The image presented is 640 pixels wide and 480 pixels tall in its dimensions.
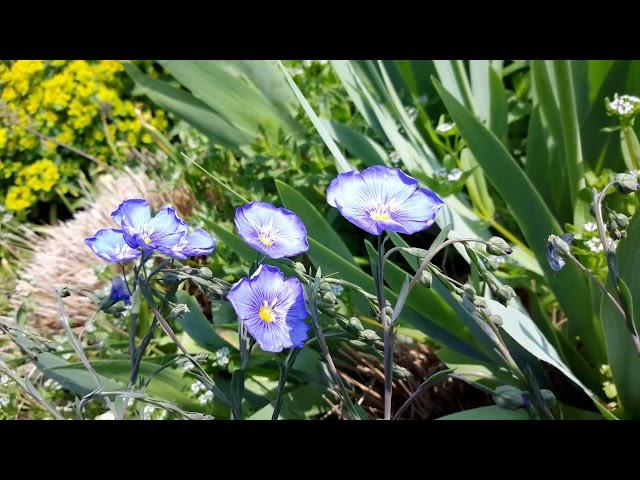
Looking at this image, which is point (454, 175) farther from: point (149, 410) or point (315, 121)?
point (149, 410)

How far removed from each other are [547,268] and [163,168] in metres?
1.23

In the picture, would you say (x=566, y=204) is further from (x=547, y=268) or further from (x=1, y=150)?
(x=1, y=150)

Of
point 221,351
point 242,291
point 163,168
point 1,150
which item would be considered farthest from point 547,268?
point 1,150

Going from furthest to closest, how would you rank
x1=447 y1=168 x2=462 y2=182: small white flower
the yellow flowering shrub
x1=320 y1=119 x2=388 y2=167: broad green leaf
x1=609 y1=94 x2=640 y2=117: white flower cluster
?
1. the yellow flowering shrub
2. x1=320 y1=119 x2=388 y2=167: broad green leaf
3. x1=447 y1=168 x2=462 y2=182: small white flower
4. x1=609 y1=94 x2=640 y2=117: white flower cluster

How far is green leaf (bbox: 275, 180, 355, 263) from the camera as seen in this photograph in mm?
1204

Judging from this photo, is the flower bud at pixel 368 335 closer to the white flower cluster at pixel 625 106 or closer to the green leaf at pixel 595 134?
the white flower cluster at pixel 625 106

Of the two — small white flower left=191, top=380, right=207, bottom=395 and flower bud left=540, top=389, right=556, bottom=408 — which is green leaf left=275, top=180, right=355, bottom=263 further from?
flower bud left=540, top=389, right=556, bottom=408

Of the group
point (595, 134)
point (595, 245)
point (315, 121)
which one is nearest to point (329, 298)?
point (315, 121)

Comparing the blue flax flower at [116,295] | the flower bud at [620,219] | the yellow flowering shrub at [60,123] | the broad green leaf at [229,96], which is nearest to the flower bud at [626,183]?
the flower bud at [620,219]

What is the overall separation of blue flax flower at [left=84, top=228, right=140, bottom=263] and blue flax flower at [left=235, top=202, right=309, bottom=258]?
0.11 metres

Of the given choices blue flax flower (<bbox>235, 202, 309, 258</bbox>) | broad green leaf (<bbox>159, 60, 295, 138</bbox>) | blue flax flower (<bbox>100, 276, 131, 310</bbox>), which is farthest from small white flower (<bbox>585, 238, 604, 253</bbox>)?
broad green leaf (<bbox>159, 60, 295, 138</bbox>)

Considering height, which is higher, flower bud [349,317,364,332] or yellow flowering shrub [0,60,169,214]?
yellow flowering shrub [0,60,169,214]

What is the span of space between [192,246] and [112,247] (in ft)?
0.26
